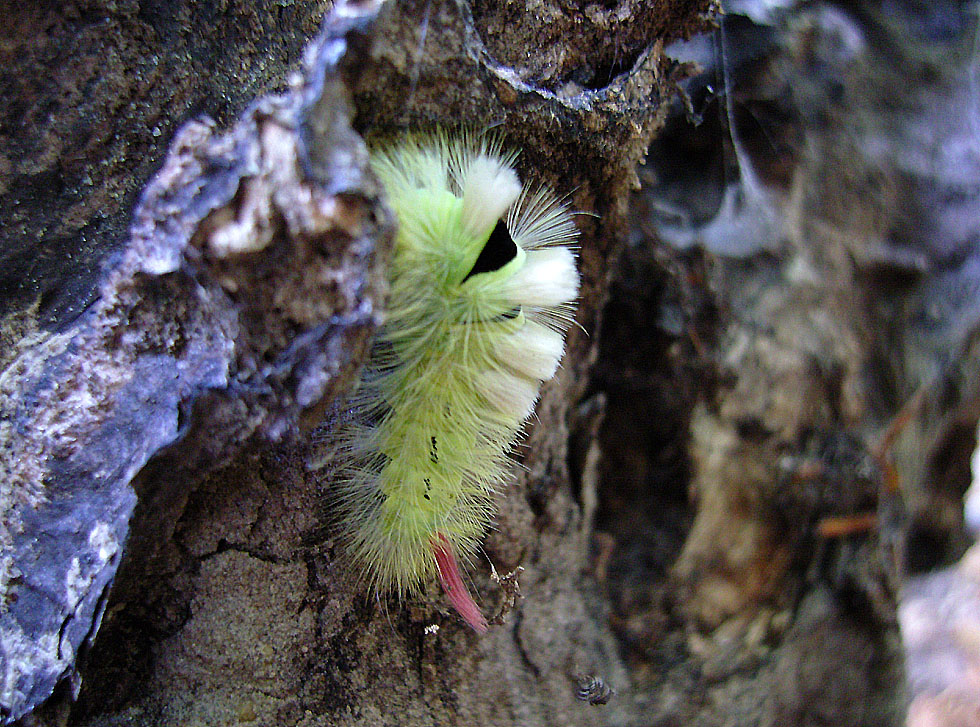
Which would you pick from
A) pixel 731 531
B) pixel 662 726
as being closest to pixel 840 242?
pixel 731 531

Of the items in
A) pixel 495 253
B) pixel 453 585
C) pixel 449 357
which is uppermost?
pixel 495 253

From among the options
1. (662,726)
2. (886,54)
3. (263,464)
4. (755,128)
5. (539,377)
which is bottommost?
(662,726)

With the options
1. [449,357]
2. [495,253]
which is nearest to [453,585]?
[449,357]

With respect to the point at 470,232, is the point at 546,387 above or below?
below

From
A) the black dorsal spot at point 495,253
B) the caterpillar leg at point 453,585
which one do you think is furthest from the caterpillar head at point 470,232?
the caterpillar leg at point 453,585

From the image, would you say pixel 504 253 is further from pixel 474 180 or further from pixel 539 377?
pixel 539 377

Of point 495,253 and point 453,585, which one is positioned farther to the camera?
point 453,585

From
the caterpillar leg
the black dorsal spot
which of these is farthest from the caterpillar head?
the caterpillar leg

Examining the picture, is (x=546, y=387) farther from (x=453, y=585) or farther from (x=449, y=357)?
(x=453, y=585)
